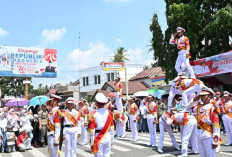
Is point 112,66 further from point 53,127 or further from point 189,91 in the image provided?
point 53,127

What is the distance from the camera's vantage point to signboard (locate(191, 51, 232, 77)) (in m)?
16.2

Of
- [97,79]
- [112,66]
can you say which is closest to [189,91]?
[112,66]

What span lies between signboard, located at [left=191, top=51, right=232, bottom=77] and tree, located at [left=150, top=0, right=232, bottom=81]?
6.40ft

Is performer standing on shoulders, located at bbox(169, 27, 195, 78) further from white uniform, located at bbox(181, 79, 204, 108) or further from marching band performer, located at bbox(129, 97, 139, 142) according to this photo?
marching band performer, located at bbox(129, 97, 139, 142)

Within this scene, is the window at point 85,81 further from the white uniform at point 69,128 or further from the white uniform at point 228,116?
the white uniform at point 69,128

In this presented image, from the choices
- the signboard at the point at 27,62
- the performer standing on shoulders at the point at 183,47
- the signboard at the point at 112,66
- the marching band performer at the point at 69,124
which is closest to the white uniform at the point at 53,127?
the marching band performer at the point at 69,124

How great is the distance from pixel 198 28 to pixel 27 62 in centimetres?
1965

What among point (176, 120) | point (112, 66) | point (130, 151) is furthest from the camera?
point (112, 66)

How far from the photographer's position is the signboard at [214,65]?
639 inches

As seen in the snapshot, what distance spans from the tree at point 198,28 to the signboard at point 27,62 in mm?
14813

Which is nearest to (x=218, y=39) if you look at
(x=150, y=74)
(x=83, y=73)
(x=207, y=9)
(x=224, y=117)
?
(x=207, y=9)

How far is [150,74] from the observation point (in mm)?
38500

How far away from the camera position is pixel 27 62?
97.2 feet

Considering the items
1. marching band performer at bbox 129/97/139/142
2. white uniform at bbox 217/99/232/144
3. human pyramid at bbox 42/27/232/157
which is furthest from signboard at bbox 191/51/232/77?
marching band performer at bbox 129/97/139/142
